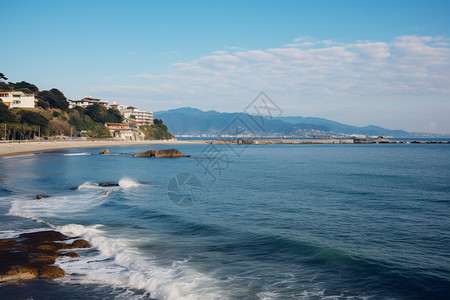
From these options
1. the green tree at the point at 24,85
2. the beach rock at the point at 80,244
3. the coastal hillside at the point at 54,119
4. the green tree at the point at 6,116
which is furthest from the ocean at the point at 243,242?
the green tree at the point at 24,85

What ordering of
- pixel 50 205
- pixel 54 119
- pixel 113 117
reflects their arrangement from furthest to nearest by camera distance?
1. pixel 113 117
2. pixel 54 119
3. pixel 50 205

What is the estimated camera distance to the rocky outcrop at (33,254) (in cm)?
930

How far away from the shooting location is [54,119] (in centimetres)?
11338

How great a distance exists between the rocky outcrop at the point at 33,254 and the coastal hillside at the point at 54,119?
80745 millimetres

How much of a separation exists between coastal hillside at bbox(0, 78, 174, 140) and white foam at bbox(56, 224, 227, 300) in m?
83.7

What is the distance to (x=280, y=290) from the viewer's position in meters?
8.81

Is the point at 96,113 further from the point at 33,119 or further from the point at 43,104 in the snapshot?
the point at 33,119

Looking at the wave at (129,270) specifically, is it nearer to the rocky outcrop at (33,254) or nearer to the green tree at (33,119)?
the rocky outcrop at (33,254)

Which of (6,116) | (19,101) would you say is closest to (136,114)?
(19,101)

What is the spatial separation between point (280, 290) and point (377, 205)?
13.8 meters

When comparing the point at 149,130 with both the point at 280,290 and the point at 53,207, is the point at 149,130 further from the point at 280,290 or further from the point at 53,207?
the point at 280,290

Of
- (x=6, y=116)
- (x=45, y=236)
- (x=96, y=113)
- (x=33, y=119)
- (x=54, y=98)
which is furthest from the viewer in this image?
(x=96, y=113)

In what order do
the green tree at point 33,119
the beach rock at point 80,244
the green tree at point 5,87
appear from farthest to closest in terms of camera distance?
the green tree at point 5,87 < the green tree at point 33,119 < the beach rock at point 80,244

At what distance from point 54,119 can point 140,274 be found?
391 feet
